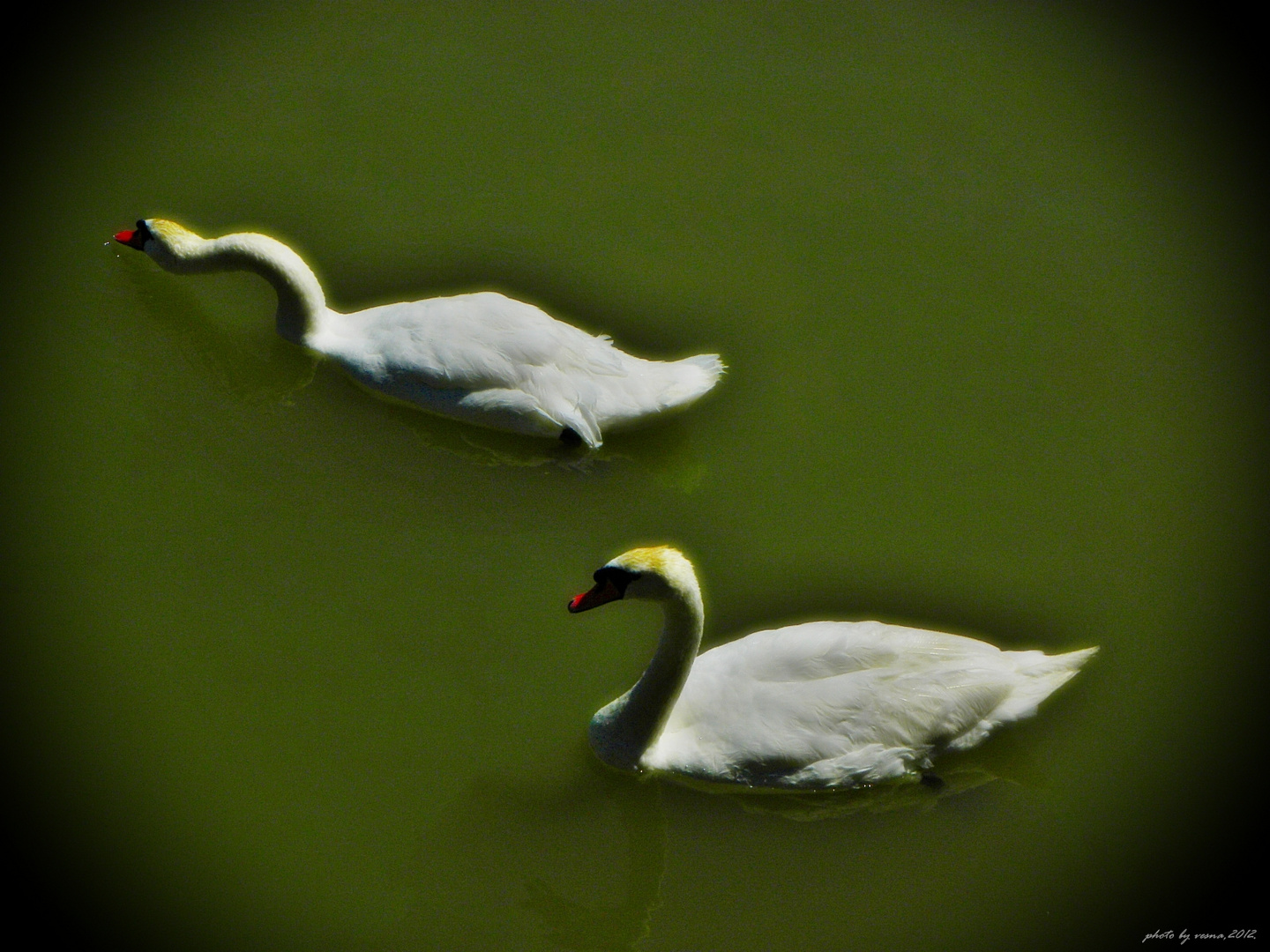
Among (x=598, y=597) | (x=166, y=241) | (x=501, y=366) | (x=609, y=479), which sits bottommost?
(x=598, y=597)

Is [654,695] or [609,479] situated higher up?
[609,479]

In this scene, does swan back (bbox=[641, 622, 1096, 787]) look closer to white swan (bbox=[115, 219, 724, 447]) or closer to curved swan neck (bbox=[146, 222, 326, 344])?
white swan (bbox=[115, 219, 724, 447])

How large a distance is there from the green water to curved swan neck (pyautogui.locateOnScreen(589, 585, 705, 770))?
25cm

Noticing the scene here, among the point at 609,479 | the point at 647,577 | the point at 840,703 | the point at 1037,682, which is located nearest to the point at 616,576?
the point at 647,577

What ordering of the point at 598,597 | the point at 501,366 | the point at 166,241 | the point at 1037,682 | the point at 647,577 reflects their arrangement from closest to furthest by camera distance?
the point at 647,577
the point at 598,597
the point at 1037,682
the point at 501,366
the point at 166,241

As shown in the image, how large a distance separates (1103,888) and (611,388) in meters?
3.47

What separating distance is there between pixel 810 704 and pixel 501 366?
2.54m

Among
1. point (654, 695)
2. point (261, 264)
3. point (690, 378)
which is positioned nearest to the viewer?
point (654, 695)

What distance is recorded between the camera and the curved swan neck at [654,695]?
5.38 meters

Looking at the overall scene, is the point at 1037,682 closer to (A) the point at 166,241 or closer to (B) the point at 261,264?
(B) the point at 261,264

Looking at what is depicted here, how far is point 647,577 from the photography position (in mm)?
5285

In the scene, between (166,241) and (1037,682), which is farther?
(166,241)

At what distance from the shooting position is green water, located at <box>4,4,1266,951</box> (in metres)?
5.66

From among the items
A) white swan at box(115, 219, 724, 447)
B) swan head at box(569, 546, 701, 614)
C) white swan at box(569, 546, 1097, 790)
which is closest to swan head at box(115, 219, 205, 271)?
white swan at box(115, 219, 724, 447)
